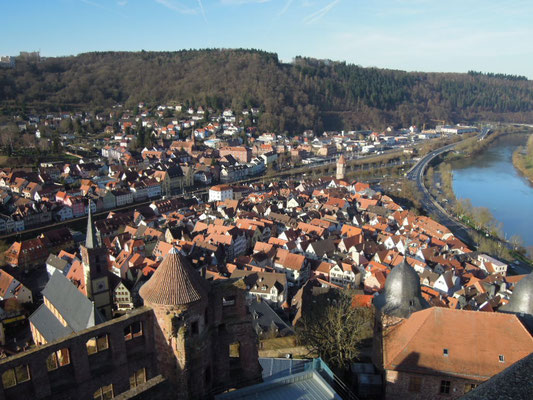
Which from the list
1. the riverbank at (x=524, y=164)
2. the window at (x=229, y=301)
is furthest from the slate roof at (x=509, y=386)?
the riverbank at (x=524, y=164)

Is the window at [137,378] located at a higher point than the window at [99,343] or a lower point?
lower

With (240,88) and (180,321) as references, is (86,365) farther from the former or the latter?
(240,88)

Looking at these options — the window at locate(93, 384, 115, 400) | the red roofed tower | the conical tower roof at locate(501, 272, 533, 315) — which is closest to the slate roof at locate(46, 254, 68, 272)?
the window at locate(93, 384, 115, 400)

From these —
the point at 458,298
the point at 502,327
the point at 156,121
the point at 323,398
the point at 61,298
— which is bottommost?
the point at 458,298

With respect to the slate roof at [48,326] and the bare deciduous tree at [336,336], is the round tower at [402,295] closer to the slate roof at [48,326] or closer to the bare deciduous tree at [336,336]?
the bare deciduous tree at [336,336]

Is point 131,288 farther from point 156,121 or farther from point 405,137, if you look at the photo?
point 405,137

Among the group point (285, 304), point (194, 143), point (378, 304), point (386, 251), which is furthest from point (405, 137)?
point (378, 304)
